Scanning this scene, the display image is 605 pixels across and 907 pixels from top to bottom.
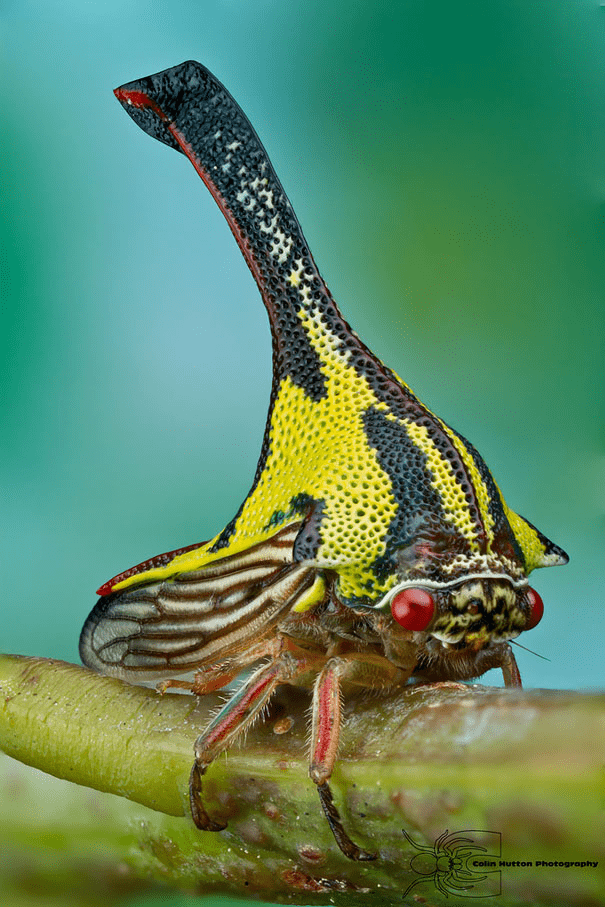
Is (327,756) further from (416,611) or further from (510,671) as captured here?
(510,671)

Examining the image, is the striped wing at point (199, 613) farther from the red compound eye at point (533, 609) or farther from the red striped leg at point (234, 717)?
the red compound eye at point (533, 609)

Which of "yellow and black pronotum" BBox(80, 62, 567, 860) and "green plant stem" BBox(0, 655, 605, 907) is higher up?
"yellow and black pronotum" BBox(80, 62, 567, 860)

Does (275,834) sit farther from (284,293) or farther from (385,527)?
(284,293)

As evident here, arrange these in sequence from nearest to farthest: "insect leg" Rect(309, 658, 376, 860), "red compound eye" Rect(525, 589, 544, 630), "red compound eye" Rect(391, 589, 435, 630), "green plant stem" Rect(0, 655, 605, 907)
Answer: "green plant stem" Rect(0, 655, 605, 907), "insect leg" Rect(309, 658, 376, 860), "red compound eye" Rect(391, 589, 435, 630), "red compound eye" Rect(525, 589, 544, 630)

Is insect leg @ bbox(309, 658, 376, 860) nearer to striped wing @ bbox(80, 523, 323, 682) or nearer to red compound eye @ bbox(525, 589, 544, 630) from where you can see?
striped wing @ bbox(80, 523, 323, 682)

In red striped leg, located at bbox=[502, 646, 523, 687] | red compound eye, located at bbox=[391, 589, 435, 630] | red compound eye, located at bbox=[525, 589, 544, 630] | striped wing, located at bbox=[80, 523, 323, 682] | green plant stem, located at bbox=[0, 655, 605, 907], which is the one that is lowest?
green plant stem, located at bbox=[0, 655, 605, 907]

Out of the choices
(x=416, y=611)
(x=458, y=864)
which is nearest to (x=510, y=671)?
(x=416, y=611)

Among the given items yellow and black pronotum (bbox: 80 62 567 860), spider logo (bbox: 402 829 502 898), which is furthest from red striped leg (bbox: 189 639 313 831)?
spider logo (bbox: 402 829 502 898)

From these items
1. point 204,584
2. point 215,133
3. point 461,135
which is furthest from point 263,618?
point 461,135
